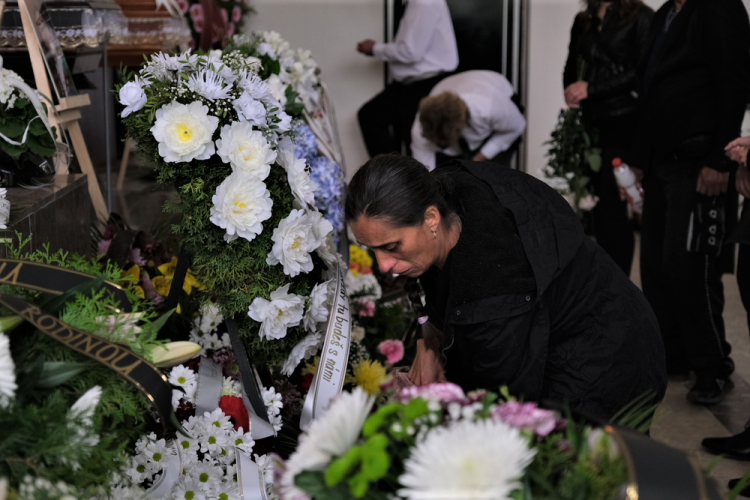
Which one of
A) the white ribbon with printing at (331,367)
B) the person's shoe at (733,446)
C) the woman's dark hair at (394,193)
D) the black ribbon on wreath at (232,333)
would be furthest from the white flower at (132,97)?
the person's shoe at (733,446)

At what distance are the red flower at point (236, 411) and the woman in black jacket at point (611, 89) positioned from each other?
232 cm

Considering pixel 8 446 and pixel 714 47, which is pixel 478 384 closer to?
pixel 8 446

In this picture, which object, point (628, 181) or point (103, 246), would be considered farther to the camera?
point (628, 181)

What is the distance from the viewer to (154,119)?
56.9 inches

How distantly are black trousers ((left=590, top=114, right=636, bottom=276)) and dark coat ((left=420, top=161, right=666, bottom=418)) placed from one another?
1847 mm

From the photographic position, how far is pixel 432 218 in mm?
1467

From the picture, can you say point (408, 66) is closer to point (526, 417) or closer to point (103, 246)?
point (103, 246)

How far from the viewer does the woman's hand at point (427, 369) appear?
68.4 inches

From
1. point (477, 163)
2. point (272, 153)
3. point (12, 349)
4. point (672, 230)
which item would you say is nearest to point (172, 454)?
point (12, 349)

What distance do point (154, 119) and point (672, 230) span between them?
6.95 feet

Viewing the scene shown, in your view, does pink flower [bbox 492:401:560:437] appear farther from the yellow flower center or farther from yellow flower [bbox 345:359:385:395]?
yellow flower [bbox 345:359:385:395]

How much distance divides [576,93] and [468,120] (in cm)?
55

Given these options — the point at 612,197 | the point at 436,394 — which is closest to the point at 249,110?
the point at 436,394

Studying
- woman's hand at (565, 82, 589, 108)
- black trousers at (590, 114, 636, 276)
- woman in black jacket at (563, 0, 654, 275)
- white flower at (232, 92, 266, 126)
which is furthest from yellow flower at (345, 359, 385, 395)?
woman's hand at (565, 82, 589, 108)
